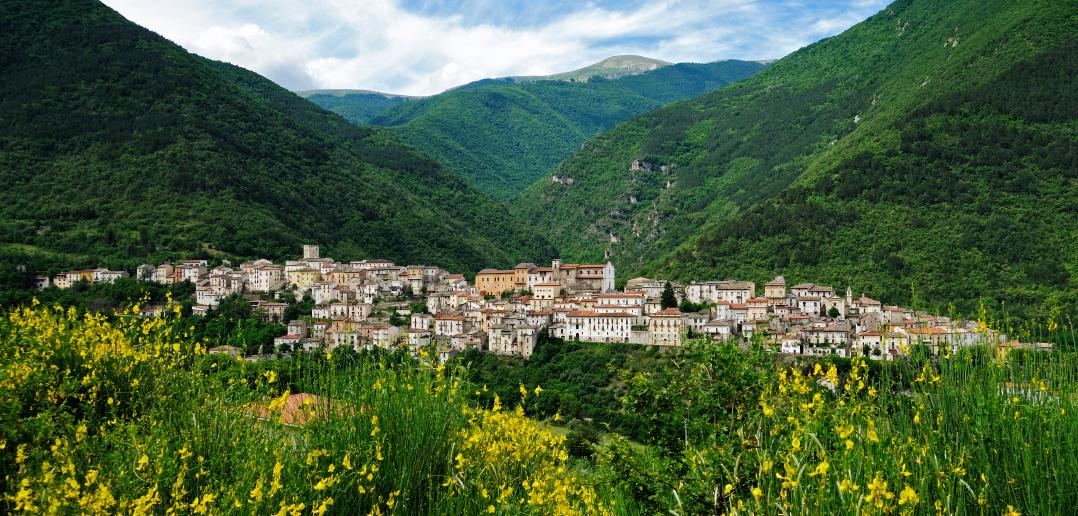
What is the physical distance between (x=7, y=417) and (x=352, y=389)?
2735 millimetres

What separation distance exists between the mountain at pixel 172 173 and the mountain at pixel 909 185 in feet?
95.1

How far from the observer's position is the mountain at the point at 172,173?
225 ft

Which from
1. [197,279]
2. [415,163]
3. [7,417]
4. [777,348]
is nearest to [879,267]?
[197,279]

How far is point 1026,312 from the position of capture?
47.1 metres

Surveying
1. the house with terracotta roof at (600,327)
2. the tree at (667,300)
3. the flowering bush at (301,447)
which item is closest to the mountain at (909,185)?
the tree at (667,300)

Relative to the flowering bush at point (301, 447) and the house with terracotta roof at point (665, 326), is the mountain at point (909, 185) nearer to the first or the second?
the house with terracotta roof at point (665, 326)

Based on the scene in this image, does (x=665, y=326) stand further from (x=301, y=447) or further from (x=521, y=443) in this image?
(x=301, y=447)

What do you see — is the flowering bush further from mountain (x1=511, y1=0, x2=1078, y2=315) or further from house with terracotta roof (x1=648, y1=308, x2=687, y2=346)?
house with terracotta roof (x1=648, y1=308, x2=687, y2=346)

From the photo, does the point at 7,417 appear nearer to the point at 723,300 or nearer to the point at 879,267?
the point at 723,300

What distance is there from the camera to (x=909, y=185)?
75000mm

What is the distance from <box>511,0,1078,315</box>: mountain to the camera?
2383 inches

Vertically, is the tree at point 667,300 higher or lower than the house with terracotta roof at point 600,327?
higher

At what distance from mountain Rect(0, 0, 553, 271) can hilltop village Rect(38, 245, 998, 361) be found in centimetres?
927

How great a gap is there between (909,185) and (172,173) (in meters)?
78.9
